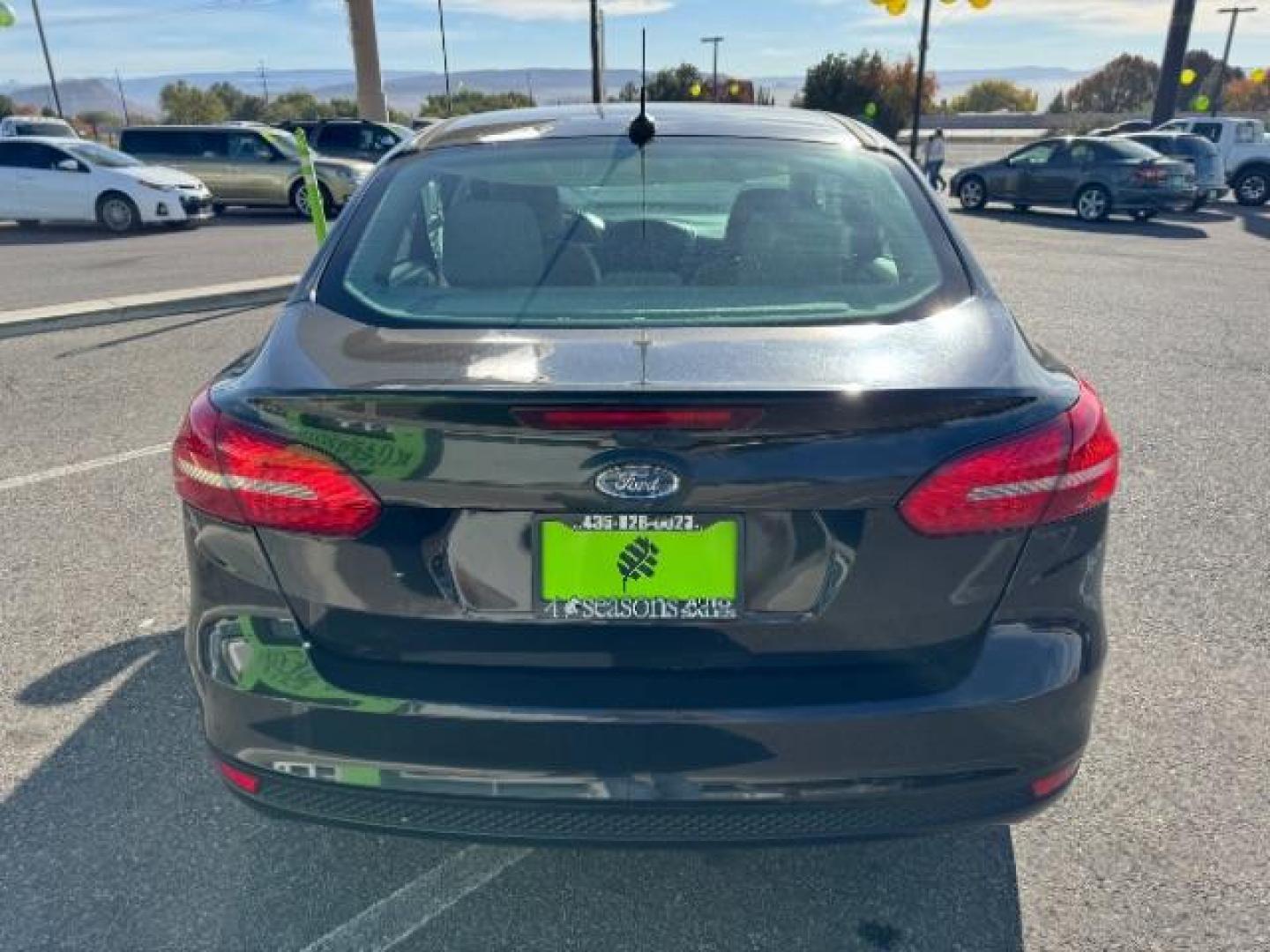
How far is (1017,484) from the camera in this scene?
68.9 inches

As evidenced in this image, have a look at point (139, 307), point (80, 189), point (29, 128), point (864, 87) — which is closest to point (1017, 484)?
point (139, 307)

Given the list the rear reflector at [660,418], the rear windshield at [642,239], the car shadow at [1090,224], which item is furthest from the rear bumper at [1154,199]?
the rear reflector at [660,418]

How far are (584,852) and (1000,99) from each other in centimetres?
8967

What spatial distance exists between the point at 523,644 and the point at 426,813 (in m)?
0.39

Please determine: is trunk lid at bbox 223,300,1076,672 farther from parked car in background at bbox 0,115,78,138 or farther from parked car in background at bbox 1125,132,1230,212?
parked car in background at bbox 0,115,78,138

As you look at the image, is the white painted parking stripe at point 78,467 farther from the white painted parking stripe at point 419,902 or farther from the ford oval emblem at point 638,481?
the ford oval emblem at point 638,481

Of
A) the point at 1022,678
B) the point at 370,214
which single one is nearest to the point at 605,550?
the point at 1022,678

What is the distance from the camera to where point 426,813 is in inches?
73.5

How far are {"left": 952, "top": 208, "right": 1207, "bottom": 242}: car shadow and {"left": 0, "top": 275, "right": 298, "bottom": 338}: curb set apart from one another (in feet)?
43.6

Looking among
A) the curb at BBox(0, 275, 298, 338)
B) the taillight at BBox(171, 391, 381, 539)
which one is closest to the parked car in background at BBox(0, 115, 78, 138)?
the curb at BBox(0, 275, 298, 338)

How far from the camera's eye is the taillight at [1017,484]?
171cm

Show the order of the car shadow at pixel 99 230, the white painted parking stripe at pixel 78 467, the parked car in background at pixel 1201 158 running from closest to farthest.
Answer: the white painted parking stripe at pixel 78 467
the car shadow at pixel 99 230
the parked car in background at pixel 1201 158

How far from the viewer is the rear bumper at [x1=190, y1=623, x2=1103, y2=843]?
1.77 metres

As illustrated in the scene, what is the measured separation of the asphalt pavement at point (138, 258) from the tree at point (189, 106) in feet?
147
